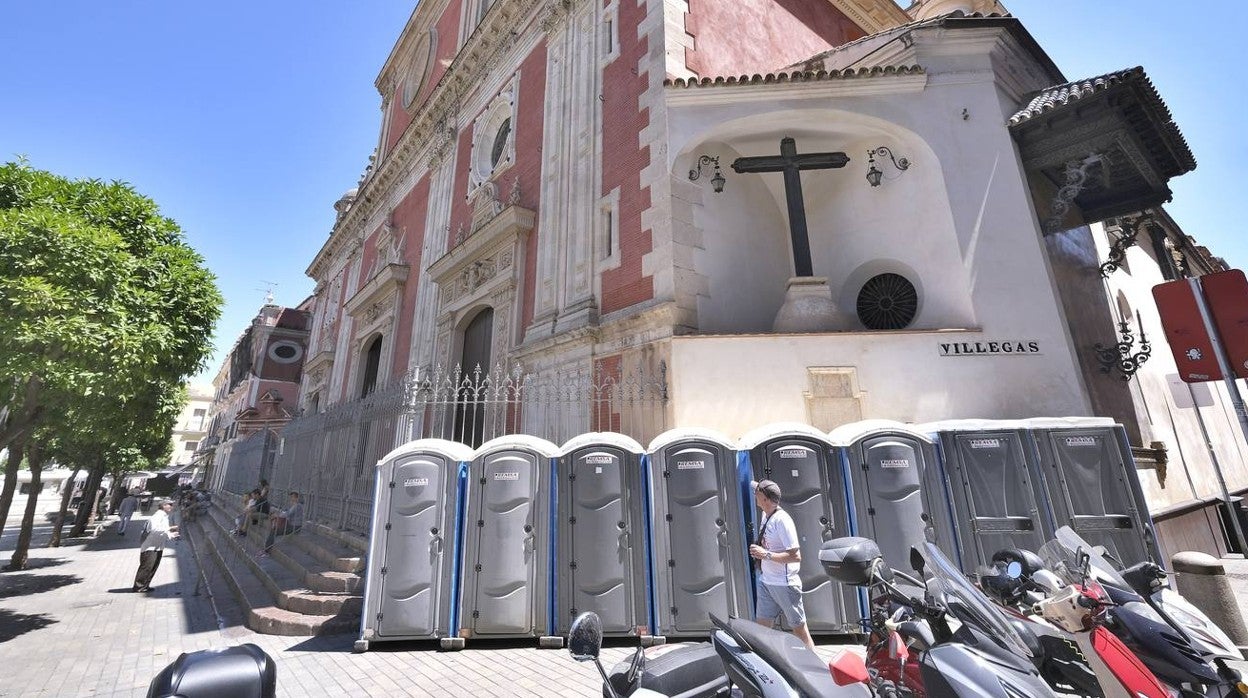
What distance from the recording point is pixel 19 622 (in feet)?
22.5

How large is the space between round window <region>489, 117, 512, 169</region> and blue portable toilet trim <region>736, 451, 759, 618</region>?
11607 millimetres

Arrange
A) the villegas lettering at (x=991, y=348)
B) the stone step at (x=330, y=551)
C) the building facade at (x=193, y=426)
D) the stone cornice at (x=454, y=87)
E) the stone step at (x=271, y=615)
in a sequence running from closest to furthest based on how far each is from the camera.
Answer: the stone step at (x=271, y=615)
the stone step at (x=330, y=551)
the villegas lettering at (x=991, y=348)
the stone cornice at (x=454, y=87)
the building facade at (x=193, y=426)

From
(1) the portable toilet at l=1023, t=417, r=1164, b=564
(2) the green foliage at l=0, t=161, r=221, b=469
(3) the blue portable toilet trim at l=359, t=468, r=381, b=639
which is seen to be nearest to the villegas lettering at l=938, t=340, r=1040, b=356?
(1) the portable toilet at l=1023, t=417, r=1164, b=564

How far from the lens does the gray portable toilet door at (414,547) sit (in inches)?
195

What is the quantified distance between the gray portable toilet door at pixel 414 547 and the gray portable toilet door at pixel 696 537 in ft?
7.14

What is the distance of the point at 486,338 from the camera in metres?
12.4

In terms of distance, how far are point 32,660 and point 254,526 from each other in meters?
7.98

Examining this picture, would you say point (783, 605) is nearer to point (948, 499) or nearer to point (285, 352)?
point (948, 499)

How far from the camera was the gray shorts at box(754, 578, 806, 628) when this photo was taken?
409cm

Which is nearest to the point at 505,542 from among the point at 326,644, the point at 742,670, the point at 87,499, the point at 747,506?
the point at 326,644

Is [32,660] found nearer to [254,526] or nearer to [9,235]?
[9,235]

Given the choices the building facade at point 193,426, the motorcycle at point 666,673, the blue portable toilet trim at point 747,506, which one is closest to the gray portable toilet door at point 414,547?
the blue portable toilet trim at point 747,506

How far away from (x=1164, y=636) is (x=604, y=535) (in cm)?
382

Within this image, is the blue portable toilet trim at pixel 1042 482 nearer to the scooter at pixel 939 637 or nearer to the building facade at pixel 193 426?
the scooter at pixel 939 637
